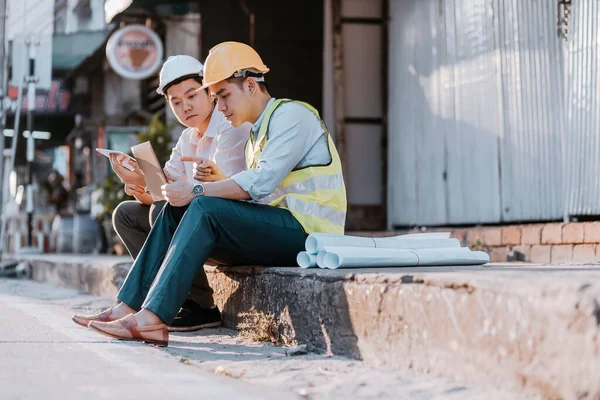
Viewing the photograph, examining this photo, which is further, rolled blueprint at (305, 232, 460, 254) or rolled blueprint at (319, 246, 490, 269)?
rolled blueprint at (305, 232, 460, 254)

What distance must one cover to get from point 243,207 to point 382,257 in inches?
26.2

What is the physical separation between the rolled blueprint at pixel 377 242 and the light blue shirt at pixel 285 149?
32 cm

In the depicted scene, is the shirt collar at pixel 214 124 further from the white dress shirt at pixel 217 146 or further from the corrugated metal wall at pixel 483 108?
the corrugated metal wall at pixel 483 108

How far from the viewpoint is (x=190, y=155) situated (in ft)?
17.2

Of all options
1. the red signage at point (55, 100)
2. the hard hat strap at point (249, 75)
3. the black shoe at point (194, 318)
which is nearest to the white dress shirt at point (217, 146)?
the hard hat strap at point (249, 75)

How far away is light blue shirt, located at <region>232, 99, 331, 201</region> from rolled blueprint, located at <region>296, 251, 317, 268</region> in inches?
12.4

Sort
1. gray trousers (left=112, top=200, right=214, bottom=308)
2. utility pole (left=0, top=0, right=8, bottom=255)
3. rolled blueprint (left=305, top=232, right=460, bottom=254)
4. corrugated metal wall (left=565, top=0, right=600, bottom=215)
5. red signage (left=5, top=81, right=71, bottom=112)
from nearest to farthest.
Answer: rolled blueprint (left=305, top=232, right=460, bottom=254)
gray trousers (left=112, top=200, right=214, bottom=308)
corrugated metal wall (left=565, top=0, right=600, bottom=215)
utility pole (left=0, top=0, right=8, bottom=255)
red signage (left=5, top=81, right=71, bottom=112)

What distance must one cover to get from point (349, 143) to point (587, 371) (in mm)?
9803

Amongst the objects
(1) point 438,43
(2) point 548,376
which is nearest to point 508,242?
(1) point 438,43

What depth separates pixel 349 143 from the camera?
1216cm

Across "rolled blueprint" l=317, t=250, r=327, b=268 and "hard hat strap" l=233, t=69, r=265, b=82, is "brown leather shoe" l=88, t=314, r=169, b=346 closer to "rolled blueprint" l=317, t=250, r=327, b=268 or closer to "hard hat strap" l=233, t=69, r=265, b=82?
"rolled blueprint" l=317, t=250, r=327, b=268

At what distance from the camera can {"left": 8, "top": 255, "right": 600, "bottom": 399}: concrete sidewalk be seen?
8.18 ft

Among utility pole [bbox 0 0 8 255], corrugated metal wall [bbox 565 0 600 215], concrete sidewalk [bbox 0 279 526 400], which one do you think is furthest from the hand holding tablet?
utility pole [bbox 0 0 8 255]

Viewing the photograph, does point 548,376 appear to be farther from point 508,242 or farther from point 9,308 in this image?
point 508,242
